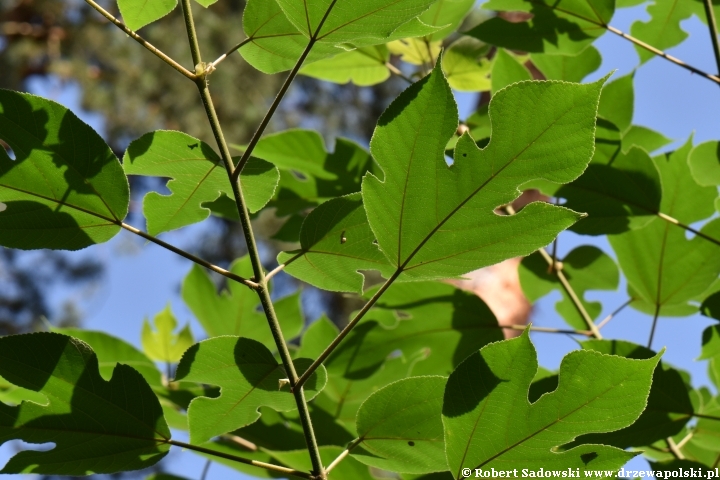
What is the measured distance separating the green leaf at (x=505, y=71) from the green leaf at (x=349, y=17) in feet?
1.13

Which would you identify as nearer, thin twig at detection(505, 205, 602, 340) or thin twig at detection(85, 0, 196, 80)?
thin twig at detection(85, 0, 196, 80)

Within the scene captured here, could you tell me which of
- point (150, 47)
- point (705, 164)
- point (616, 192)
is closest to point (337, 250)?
point (150, 47)

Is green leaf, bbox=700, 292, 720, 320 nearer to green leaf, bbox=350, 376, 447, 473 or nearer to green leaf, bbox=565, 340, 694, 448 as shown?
Answer: green leaf, bbox=565, 340, 694, 448

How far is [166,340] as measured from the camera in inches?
36.4

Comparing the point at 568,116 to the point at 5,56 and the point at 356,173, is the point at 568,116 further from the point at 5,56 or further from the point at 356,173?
the point at 5,56

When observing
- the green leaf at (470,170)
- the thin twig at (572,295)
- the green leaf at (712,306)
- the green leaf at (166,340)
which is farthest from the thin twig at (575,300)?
the green leaf at (166,340)

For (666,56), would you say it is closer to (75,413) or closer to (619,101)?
(619,101)

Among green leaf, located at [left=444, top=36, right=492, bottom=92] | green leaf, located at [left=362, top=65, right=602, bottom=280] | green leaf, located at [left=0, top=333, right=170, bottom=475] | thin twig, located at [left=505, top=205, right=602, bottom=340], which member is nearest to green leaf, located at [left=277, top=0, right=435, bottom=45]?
green leaf, located at [left=362, top=65, right=602, bottom=280]

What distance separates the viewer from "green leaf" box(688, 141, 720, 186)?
73cm

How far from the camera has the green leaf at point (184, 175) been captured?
50 centimetres

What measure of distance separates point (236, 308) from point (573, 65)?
524 millimetres

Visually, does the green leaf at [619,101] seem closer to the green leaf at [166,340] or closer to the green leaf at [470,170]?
the green leaf at [470,170]

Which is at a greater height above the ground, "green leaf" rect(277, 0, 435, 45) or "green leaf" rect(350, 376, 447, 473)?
"green leaf" rect(277, 0, 435, 45)

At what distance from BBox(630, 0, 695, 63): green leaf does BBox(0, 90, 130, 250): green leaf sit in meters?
0.66
